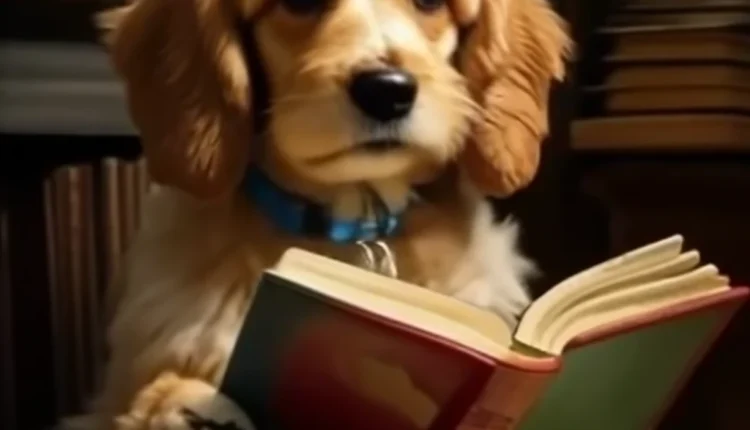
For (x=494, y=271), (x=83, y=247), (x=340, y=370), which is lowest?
(x=83, y=247)

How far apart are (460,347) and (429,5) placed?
36 centimetres

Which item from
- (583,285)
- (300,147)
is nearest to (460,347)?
(583,285)

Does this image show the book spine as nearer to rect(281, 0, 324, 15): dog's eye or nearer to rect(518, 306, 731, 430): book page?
rect(518, 306, 731, 430): book page

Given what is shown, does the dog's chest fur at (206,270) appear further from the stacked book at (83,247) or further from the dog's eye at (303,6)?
the stacked book at (83,247)

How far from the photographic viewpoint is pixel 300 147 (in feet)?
2.83

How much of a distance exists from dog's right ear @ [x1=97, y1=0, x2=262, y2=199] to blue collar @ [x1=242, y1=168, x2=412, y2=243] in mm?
35

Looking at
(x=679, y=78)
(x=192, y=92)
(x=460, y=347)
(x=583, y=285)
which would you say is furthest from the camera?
(x=679, y=78)

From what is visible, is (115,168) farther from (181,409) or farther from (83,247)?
(181,409)

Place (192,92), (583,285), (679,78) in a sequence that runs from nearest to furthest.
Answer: (583,285) → (192,92) → (679,78)

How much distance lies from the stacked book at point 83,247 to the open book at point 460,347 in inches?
20.5

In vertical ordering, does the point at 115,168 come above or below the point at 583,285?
below

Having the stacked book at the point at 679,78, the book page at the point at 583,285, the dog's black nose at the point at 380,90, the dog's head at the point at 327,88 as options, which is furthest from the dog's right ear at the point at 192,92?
the stacked book at the point at 679,78

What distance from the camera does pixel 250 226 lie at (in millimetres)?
941

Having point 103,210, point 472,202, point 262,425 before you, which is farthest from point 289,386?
point 103,210
